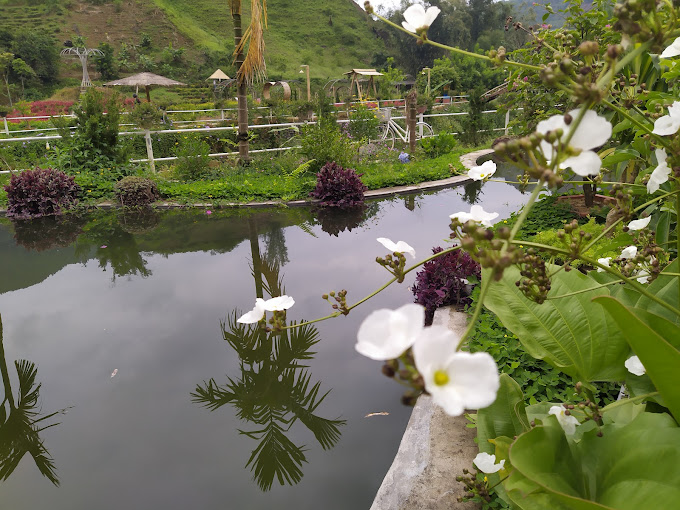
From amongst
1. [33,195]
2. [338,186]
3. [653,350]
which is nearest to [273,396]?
[653,350]

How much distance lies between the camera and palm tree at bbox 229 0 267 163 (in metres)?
7.19

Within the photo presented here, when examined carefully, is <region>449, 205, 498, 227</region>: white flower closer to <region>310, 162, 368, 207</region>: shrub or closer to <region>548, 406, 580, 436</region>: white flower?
<region>548, 406, 580, 436</region>: white flower

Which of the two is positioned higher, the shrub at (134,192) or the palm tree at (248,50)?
the palm tree at (248,50)

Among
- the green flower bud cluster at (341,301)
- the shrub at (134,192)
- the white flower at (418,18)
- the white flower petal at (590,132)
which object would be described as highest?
the white flower at (418,18)

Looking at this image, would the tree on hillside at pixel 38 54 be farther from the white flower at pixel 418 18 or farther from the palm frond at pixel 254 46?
the white flower at pixel 418 18

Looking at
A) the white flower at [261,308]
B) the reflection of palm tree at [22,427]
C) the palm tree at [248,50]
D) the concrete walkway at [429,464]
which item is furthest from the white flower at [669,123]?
the palm tree at [248,50]

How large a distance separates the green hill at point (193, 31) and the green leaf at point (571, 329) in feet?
110

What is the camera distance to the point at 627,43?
539 millimetres

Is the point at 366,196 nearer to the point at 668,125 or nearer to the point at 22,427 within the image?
the point at 22,427

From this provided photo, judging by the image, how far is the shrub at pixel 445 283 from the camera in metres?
3.35

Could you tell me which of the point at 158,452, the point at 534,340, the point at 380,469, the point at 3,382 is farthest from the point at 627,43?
the point at 3,382

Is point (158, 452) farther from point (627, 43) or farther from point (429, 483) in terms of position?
point (627, 43)

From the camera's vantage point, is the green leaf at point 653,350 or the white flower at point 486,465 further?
the white flower at point 486,465

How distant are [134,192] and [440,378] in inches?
269
